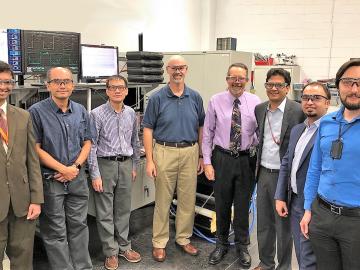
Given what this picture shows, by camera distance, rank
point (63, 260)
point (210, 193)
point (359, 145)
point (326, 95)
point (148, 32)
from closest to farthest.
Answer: point (359, 145)
point (326, 95)
point (63, 260)
point (210, 193)
point (148, 32)

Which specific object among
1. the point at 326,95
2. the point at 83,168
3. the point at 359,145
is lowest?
the point at 83,168

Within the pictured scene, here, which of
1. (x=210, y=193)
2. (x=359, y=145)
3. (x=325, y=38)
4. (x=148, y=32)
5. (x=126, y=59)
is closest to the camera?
(x=359, y=145)

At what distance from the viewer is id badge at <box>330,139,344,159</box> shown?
157cm

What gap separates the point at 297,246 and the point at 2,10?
307 cm

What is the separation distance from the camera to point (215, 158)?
266cm

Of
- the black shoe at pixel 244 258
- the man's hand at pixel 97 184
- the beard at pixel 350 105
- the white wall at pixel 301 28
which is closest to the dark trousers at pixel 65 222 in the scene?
the man's hand at pixel 97 184

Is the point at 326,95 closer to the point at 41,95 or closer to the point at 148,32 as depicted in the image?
the point at 41,95

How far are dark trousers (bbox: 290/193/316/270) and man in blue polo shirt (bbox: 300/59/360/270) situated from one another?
21 cm

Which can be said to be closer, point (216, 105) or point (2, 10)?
point (216, 105)

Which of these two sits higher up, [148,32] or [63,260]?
[148,32]

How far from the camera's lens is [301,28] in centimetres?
561

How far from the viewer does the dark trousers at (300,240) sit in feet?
6.30

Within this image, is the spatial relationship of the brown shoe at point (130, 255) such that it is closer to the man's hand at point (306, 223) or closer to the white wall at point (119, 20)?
the man's hand at point (306, 223)

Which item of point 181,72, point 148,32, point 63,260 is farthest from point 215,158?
point 148,32
